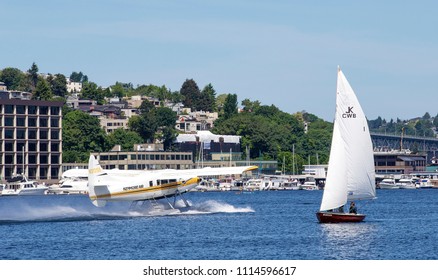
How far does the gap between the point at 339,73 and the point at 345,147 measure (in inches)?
199

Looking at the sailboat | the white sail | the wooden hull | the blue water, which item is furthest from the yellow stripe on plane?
the white sail

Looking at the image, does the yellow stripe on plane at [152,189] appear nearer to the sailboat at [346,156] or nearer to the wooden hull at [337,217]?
the wooden hull at [337,217]

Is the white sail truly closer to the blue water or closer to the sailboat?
the sailboat

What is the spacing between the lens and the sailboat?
253ft

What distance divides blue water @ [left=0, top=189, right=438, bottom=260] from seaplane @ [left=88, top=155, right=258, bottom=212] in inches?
66.5

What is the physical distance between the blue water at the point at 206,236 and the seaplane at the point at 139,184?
1690 millimetres

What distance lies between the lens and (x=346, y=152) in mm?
77688

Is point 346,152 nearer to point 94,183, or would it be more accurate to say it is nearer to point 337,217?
point 337,217

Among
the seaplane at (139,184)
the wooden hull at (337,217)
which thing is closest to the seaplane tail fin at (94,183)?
the seaplane at (139,184)

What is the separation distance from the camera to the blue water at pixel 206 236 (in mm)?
62241

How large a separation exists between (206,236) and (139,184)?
18585 millimetres

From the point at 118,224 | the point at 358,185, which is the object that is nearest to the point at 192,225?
the point at 118,224
